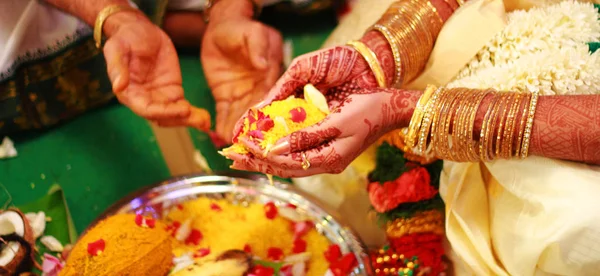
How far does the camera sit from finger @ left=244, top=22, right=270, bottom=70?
3.70 ft

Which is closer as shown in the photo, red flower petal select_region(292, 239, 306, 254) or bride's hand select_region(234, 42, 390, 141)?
bride's hand select_region(234, 42, 390, 141)

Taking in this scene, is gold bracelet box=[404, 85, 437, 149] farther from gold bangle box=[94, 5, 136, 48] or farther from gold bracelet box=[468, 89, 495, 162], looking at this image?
gold bangle box=[94, 5, 136, 48]

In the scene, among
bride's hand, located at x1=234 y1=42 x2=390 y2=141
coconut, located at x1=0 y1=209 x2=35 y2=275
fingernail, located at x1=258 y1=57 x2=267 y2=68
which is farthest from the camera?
fingernail, located at x1=258 y1=57 x2=267 y2=68

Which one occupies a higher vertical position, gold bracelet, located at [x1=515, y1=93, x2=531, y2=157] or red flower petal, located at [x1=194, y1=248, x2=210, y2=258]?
gold bracelet, located at [x1=515, y1=93, x2=531, y2=157]

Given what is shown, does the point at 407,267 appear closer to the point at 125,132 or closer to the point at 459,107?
the point at 459,107

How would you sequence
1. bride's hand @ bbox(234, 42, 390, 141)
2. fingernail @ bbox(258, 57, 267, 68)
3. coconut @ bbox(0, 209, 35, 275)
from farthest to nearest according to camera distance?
1. fingernail @ bbox(258, 57, 267, 68)
2. coconut @ bbox(0, 209, 35, 275)
3. bride's hand @ bbox(234, 42, 390, 141)

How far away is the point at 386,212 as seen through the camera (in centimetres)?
106

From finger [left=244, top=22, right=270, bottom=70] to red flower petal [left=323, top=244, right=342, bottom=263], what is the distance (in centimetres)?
A: 41

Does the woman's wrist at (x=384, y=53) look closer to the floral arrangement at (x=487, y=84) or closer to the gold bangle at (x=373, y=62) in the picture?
the gold bangle at (x=373, y=62)

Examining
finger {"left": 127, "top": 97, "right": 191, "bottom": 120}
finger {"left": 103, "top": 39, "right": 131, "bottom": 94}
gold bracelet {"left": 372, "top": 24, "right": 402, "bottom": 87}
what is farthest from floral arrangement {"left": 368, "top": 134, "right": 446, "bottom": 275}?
finger {"left": 103, "top": 39, "right": 131, "bottom": 94}

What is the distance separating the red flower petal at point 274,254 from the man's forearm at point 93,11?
57cm

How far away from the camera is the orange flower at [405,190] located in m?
1.01

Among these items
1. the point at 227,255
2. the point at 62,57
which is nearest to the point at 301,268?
the point at 227,255

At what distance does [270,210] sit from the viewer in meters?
1.12
